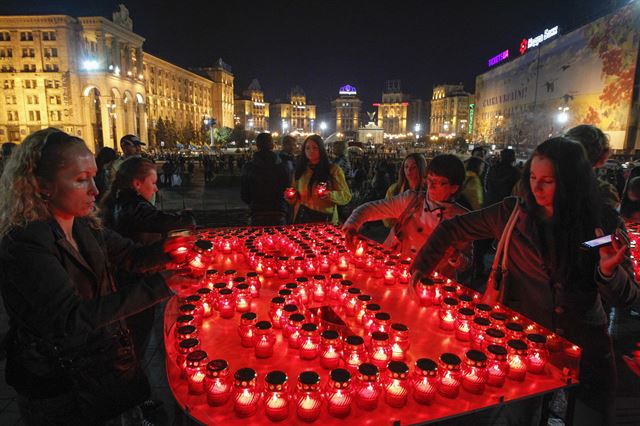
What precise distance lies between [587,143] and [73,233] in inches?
151

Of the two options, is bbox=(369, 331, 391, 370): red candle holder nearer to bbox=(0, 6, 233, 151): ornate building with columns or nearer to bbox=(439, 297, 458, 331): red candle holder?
bbox=(439, 297, 458, 331): red candle holder

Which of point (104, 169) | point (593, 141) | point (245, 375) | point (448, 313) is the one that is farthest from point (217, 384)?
point (104, 169)

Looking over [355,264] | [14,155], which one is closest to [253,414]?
[14,155]

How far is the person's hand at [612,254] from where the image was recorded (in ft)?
6.64

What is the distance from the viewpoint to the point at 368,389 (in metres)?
1.74

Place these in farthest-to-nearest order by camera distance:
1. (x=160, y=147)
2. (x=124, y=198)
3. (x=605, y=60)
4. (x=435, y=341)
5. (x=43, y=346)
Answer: (x=160, y=147) < (x=605, y=60) < (x=124, y=198) < (x=435, y=341) < (x=43, y=346)

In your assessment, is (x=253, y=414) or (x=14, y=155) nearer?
(x=253, y=414)

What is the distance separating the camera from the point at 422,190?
4.32 meters

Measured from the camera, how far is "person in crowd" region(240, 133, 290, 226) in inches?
232

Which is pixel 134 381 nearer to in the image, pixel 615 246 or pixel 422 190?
pixel 615 246

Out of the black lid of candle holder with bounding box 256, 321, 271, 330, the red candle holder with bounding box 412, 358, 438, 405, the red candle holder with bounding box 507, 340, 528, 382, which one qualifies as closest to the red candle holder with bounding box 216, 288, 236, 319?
the black lid of candle holder with bounding box 256, 321, 271, 330

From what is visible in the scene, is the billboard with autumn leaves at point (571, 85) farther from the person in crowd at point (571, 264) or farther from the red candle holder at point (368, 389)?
the red candle holder at point (368, 389)

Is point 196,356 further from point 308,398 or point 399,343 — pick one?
point 399,343

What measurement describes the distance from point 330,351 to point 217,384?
0.55 m
